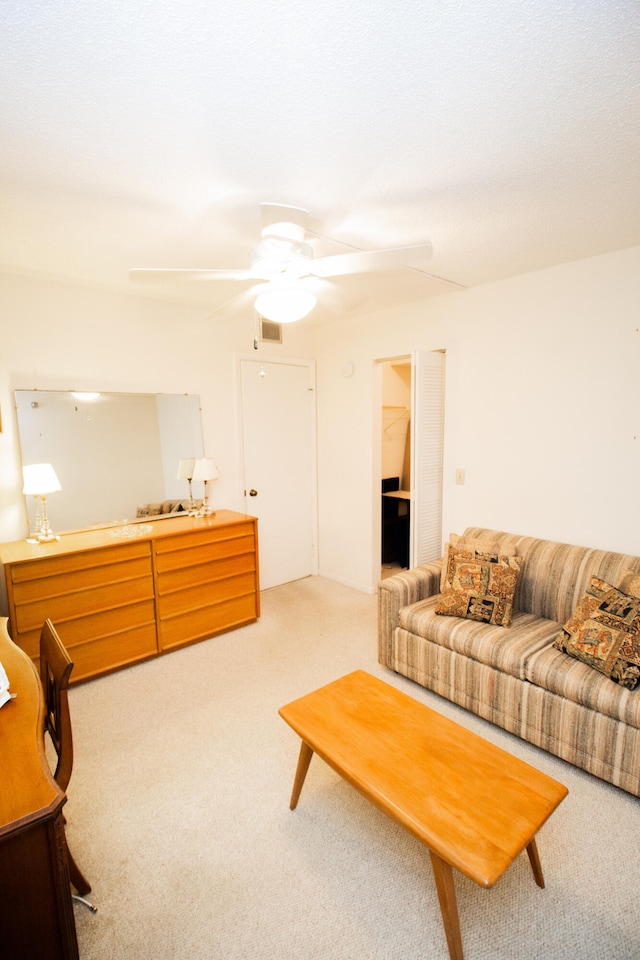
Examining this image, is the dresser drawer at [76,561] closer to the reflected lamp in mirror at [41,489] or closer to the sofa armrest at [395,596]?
the reflected lamp in mirror at [41,489]

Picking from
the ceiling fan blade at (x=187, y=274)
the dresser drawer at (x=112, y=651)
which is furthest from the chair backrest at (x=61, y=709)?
the ceiling fan blade at (x=187, y=274)

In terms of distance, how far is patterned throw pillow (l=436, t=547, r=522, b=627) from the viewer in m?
2.40

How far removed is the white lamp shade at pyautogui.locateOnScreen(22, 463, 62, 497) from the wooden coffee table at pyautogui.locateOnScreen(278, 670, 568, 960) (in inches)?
77.7

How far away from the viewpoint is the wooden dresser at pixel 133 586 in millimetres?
2447

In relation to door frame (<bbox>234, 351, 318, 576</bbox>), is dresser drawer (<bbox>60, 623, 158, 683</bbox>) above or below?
below

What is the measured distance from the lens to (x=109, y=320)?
3002 millimetres

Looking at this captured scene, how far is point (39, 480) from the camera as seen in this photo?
2602mm

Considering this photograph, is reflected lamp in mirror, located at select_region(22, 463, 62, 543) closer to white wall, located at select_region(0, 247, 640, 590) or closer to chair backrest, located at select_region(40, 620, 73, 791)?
white wall, located at select_region(0, 247, 640, 590)

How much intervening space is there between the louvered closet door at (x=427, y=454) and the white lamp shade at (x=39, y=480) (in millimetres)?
2388

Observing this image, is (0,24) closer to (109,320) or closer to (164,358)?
(109,320)

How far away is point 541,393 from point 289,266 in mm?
1860

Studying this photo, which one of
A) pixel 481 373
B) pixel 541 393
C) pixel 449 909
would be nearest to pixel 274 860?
pixel 449 909

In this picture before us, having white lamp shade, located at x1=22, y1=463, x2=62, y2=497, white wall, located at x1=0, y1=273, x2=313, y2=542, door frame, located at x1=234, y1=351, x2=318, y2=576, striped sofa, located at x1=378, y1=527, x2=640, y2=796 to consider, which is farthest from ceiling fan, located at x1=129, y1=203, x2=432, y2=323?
door frame, located at x1=234, y1=351, x2=318, y2=576

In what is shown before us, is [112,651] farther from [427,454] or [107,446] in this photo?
[427,454]
